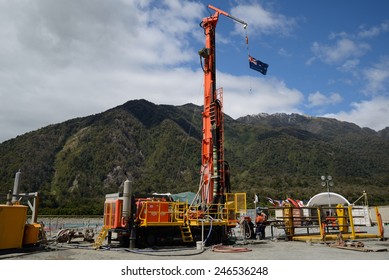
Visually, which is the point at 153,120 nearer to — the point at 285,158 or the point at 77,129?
the point at 77,129

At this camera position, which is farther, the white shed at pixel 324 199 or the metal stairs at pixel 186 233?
the white shed at pixel 324 199

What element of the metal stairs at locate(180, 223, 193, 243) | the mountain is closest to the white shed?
the metal stairs at locate(180, 223, 193, 243)

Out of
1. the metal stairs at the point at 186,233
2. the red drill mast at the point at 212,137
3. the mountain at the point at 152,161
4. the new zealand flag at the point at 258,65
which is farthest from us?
the mountain at the point at 152,161

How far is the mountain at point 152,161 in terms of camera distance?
3706 inches

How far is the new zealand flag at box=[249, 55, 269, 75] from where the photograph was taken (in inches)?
953

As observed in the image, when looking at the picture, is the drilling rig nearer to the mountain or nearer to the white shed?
the white shed

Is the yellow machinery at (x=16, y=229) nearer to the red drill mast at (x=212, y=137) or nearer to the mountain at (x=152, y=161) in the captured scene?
the red drill mast at (x=212, y=137)

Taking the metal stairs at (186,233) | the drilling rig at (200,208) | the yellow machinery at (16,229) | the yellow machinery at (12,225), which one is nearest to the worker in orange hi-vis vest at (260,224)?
the drilling rig at (200,208)

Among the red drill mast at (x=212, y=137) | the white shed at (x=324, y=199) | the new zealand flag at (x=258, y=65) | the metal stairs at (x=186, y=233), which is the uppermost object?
the new zealand flag at (x=258, y=65)

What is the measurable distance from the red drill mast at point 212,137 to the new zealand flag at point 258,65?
16.8ft

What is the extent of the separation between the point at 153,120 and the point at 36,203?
14205cm

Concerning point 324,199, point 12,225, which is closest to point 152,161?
point 324,199

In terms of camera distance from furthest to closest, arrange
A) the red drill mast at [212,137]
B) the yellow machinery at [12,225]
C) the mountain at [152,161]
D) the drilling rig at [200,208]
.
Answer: the mountain at [152,161] → the red drill mast at [212,137] → the drilling rig at [200,208] → the yellow machinery at [12,225]

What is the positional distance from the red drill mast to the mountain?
61879 mm
